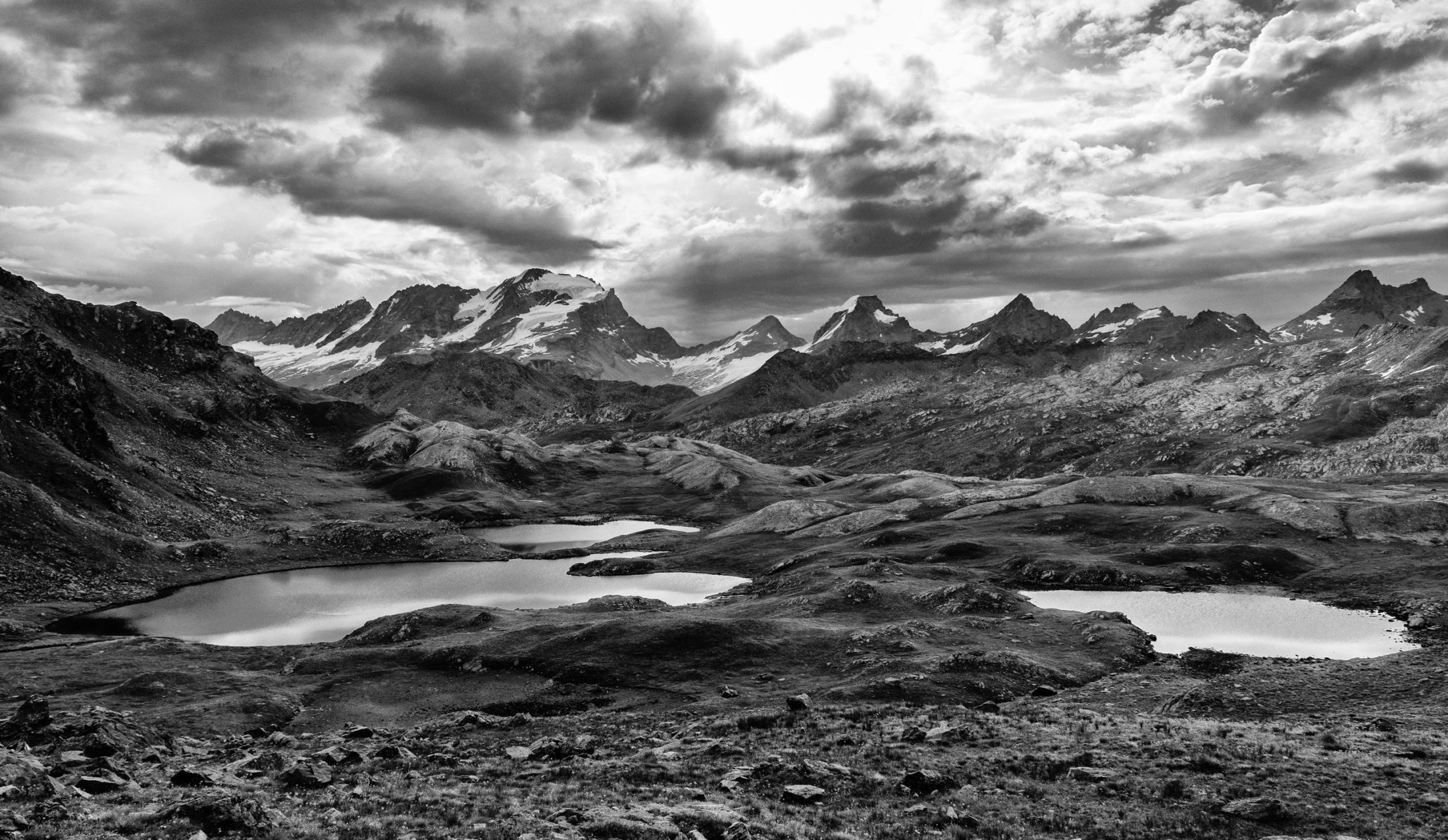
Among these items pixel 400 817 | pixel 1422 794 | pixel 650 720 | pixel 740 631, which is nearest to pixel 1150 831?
pixel 1422 794

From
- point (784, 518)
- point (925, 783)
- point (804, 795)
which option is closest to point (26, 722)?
point (804, 795)

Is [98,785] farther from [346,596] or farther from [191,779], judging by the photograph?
[346,596]

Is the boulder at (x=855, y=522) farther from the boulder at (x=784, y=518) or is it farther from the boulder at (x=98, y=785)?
the boulder at (x=98, y=785)

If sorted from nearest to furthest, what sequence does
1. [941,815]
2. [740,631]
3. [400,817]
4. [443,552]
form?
[400,817]
[941,815]
[740,631]
[443,552]

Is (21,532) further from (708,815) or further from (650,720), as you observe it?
(708,815)

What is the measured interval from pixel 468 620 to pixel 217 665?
2625 centimetres

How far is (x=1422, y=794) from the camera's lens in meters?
32.0

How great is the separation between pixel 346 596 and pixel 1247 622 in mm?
125854

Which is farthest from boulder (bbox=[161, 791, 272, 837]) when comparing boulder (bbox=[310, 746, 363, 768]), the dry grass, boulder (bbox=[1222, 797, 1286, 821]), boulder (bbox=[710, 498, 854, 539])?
boulder (bbox=[710, 498, 854, 539])

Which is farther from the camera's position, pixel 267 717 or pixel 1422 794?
pixel 267 717

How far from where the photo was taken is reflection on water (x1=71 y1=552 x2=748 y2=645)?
367ft

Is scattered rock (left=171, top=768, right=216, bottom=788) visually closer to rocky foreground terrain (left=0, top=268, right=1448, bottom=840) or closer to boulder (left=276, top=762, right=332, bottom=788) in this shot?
rocky foreground terrain (left=0, top=268, right=1448, bottom=840)

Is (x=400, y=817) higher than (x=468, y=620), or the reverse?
(x=400, y=817)

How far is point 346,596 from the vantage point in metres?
135
